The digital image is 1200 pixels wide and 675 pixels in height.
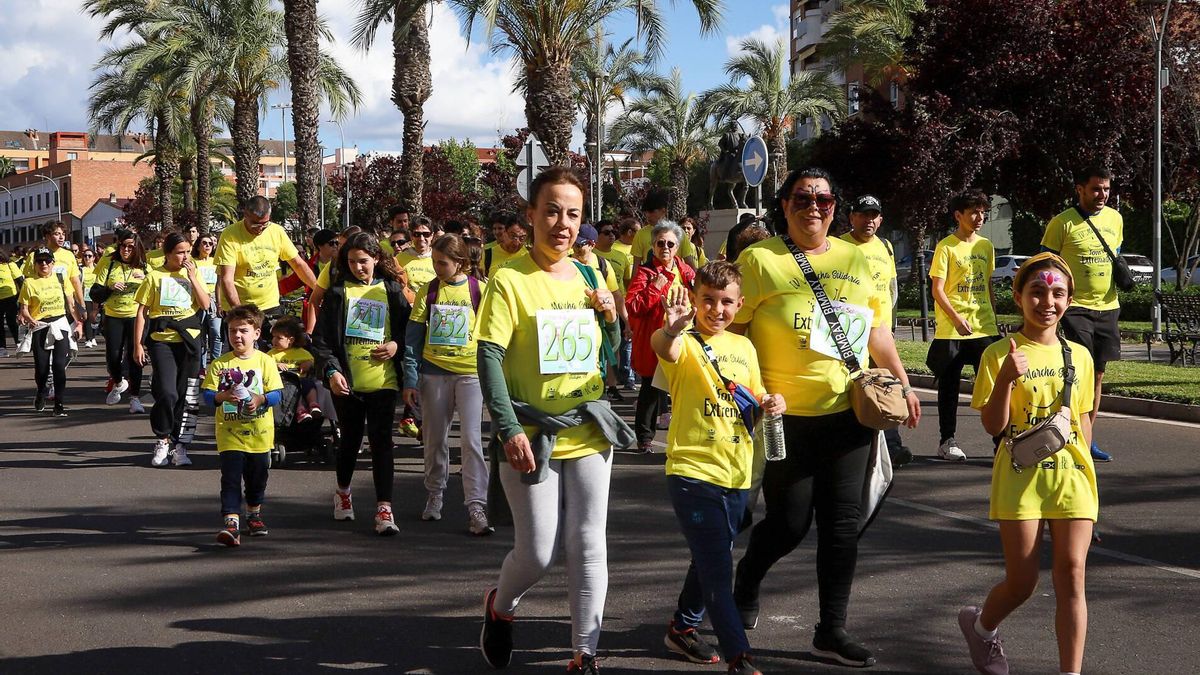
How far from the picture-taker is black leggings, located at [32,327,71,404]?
13805 mm

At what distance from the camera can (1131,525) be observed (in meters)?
7.30

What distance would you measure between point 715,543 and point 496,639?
909mm

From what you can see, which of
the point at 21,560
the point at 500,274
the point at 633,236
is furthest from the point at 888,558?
the point at 633,236

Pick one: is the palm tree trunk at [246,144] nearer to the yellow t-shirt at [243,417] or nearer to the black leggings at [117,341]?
the black leggings at [117,341]

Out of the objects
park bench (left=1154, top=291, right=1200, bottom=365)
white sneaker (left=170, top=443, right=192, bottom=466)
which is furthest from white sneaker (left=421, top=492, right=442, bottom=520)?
park bench (left=1154, top=291, right=1200, bottom=365)

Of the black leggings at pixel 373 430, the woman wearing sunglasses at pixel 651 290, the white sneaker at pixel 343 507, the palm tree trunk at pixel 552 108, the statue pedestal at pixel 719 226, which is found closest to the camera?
the black leggings at pixel 373 430

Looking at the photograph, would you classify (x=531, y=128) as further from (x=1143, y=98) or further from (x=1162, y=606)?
(x=1162, y=606)

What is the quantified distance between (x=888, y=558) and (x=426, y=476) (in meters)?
2.75

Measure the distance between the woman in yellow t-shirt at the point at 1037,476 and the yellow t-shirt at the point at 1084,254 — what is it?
454cm

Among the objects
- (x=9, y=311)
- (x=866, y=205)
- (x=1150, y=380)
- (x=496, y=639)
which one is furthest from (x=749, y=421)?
(x=9, y=311)

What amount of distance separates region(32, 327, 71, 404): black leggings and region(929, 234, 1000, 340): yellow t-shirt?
9.25 m

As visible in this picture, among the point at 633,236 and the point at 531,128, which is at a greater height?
the point at 531,128

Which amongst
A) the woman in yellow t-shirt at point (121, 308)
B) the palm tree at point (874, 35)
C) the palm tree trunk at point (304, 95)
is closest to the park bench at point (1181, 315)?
the woman in yellow t-shirt at point (121, 308)

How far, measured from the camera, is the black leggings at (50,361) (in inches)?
Answer: 543
